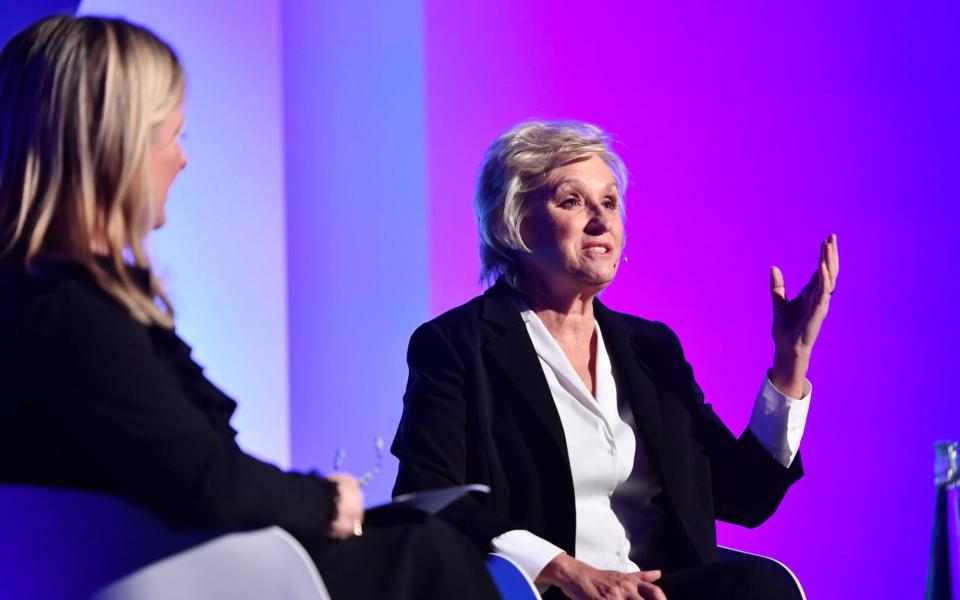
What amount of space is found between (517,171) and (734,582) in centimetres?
97

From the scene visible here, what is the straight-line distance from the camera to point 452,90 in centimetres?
377

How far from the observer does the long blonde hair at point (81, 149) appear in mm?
1234

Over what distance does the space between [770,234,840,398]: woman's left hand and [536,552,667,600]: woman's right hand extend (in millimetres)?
541

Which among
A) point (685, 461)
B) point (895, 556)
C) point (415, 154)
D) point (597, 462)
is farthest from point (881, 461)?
point (415, 154)

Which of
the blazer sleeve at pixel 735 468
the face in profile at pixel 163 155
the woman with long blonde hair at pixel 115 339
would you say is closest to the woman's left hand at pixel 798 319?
the blazer sleeve at pixel 735 468

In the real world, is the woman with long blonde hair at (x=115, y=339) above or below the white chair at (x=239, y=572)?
above

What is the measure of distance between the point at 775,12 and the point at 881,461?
1.26m

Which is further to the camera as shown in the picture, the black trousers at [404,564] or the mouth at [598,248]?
the mouth at [598,248]

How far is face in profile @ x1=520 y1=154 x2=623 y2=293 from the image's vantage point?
91.1 inches

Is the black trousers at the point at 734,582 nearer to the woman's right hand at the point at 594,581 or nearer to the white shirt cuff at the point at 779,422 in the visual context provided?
the woman's right hand at the point at 594,581

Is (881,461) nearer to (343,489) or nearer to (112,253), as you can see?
(343,489)

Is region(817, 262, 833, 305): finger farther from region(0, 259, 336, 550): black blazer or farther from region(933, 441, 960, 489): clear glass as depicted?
region(0, 259, 336, 550): black blazer

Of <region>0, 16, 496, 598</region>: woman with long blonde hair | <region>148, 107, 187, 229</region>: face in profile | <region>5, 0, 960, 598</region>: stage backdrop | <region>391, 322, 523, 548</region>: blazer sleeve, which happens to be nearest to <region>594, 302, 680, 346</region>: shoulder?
<region>391, 322, 523, 548</region>: blazer sleeve

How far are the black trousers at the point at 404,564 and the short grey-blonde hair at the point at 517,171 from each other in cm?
111
